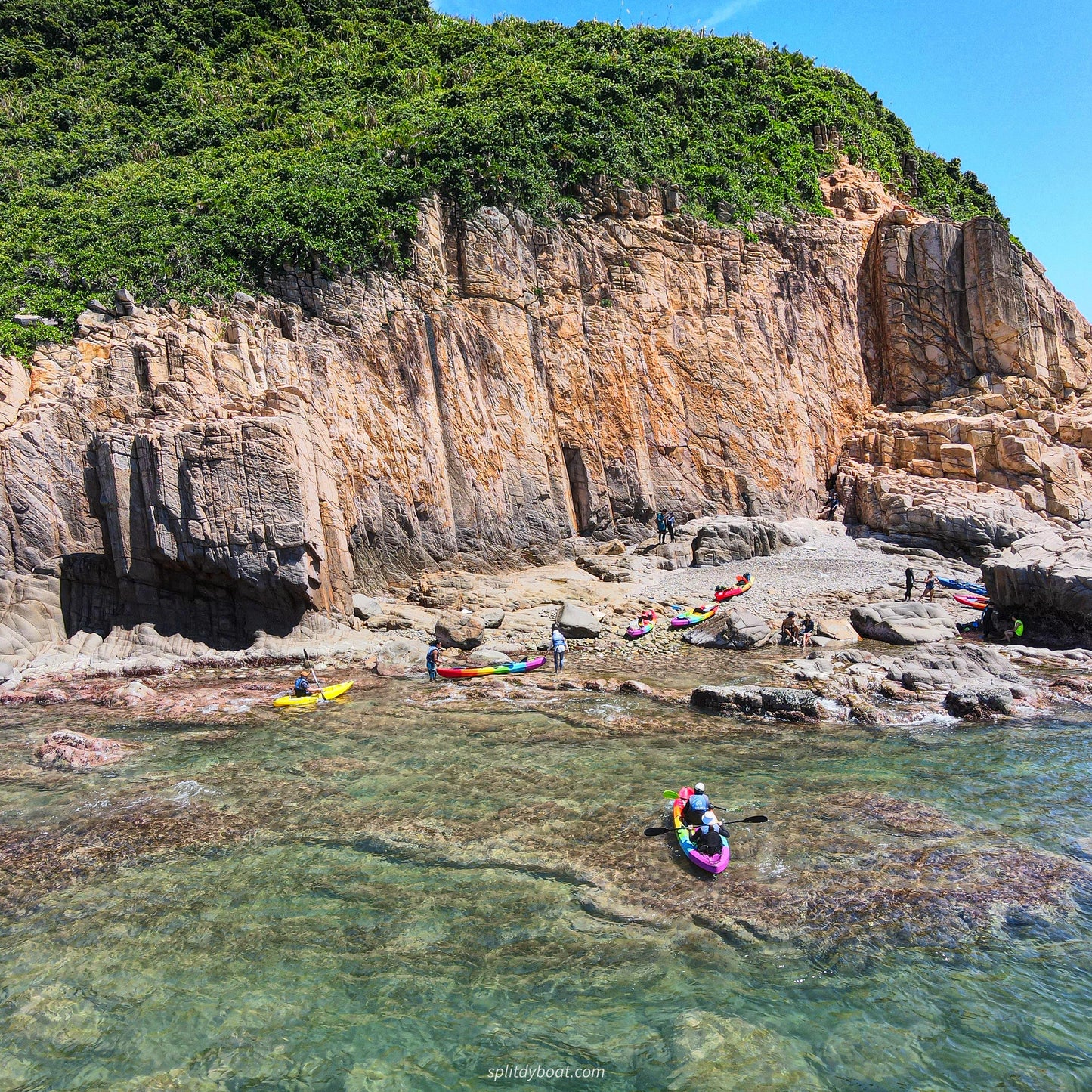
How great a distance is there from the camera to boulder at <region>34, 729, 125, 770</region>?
505 inches

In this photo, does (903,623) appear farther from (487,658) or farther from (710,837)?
(710,837)

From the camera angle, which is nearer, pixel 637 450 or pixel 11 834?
pixel 11 834

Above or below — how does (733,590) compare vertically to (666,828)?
above

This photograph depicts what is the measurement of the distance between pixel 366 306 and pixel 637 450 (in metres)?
12.2

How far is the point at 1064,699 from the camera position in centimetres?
1515

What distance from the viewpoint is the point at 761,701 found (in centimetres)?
1491

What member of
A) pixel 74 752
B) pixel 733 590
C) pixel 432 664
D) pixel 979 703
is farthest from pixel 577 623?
pixel 74 752

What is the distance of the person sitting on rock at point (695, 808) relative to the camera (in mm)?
9461

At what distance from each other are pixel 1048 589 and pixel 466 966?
19.5 m

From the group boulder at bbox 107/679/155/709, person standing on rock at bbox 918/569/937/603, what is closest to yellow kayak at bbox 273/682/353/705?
boulder at bbox 107/679/155/709

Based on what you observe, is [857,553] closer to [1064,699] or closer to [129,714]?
[1064,699]

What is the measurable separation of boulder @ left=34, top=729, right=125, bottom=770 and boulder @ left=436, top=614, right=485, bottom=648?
8.71 meters

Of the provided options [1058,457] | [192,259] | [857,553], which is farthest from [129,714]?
[1058,457]

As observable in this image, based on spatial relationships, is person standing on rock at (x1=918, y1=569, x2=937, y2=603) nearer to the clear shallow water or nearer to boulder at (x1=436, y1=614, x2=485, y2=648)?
the clear shallow water
